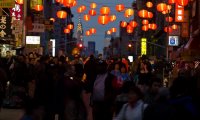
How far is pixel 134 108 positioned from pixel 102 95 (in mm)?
4999

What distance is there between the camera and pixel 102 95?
1399 cm

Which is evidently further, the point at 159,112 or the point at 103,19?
the point at 103,19

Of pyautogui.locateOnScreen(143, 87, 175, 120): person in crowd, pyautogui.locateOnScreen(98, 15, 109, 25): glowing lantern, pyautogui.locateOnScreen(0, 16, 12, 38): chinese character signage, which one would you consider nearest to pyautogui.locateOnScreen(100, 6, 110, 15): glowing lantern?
pyautogui.locateOnScreen(98, 15, 109, 25): glowing lantern

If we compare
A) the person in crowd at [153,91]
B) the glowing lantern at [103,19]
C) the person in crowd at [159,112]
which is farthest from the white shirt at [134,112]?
the glowing lantern at [103,19]

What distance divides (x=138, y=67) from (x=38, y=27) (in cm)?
1363

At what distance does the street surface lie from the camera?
1914cm

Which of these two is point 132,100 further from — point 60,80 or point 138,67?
point 138,67

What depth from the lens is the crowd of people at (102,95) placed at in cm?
809

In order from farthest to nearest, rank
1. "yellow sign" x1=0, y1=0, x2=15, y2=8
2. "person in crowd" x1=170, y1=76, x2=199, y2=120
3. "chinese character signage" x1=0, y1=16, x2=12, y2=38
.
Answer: "chinese character signage" x1=0, y1=16, x2=12, y2=38 < "yellow sign" x1=0, y1=0, x2=15, y2=8 < "person in crowd" x1=170, y1=76, x2=199, y2=120

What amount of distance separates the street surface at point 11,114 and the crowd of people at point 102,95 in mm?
552

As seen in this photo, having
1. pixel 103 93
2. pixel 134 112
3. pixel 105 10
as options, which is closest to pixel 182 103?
pixel 134 112

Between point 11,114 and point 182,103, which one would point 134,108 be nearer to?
point 182,103

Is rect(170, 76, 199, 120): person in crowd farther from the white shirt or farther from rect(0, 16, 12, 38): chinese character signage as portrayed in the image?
rect(0, 16, 12, 38): chinese character signage

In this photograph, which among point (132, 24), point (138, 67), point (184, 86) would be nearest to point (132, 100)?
point (184, 86)
